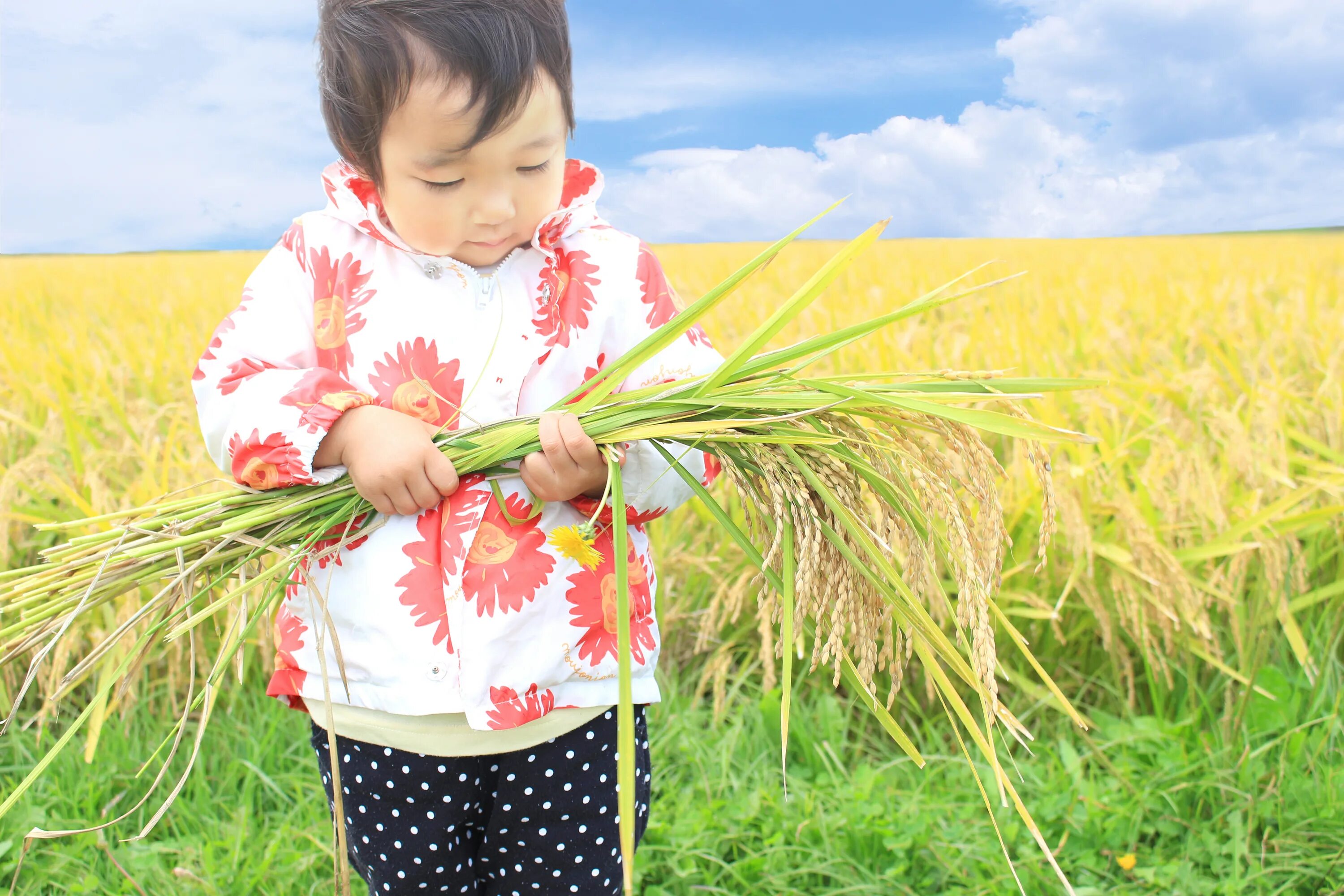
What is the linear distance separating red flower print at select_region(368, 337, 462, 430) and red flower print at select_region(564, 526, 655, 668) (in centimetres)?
27

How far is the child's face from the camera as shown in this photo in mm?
1209

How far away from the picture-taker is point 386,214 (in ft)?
4.48

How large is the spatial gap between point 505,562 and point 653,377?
0.31 m

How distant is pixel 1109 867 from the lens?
189 cm

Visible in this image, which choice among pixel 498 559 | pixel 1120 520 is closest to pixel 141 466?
pixel 498 559

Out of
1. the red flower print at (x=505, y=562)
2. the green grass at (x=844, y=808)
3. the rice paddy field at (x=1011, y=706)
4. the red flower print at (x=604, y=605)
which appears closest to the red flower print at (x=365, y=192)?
the red flower print at (x=505, y=562)

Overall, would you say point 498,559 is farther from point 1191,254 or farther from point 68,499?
point 1191,254

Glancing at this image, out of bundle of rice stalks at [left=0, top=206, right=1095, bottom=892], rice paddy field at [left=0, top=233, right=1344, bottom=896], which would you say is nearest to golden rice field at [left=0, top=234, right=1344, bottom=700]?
rice paddy field at [left=0, top=233, right=1344, bottom=896]

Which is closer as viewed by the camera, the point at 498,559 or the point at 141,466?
the point at 498,559

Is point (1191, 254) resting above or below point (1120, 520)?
above

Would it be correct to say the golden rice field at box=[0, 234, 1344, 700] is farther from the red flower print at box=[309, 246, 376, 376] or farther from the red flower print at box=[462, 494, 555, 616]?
the red flower print at box=[309, 246, 376, 376]

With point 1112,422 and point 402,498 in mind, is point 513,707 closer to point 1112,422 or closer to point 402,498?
point 402,498

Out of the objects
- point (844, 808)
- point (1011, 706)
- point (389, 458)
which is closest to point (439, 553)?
point (389, 458)

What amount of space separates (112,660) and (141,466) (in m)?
0.78
